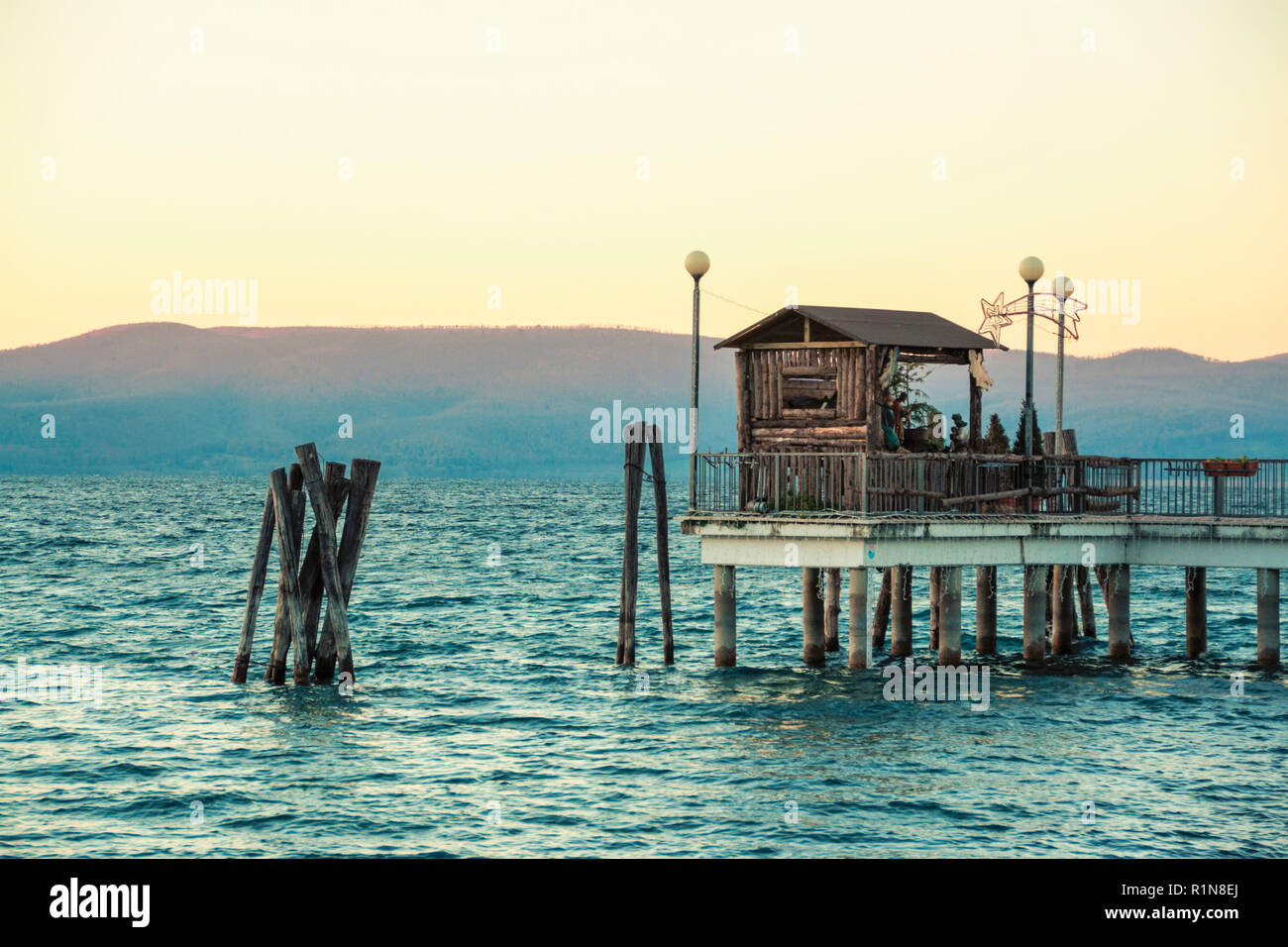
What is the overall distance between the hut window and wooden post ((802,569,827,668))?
3.54m

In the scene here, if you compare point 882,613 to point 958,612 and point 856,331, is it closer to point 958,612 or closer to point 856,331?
point 958,612

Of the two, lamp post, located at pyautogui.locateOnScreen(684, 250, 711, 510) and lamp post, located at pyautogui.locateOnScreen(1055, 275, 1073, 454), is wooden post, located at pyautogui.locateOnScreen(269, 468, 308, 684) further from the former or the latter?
lamp post, located at pyautogui.locateOnScreen(1055, 275, 1073, 454)

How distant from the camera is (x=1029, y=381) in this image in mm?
32125

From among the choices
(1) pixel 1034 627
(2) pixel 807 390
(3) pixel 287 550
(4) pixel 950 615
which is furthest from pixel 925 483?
(3) pixel 287 550

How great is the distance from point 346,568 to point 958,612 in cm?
1223

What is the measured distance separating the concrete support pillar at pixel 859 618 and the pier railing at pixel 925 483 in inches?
50.8

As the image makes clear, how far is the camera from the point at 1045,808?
2034 cm

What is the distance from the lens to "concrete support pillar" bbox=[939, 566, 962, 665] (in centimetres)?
2969

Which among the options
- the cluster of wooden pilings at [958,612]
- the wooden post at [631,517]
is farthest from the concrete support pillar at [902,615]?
the wooden post at [631,517]

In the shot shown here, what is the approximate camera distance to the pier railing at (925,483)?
2852 centimetres

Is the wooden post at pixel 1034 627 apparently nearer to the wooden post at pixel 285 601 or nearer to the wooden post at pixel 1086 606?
the wooden post at pixel 1086 606

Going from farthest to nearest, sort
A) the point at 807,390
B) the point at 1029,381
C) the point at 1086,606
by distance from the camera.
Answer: the point at 1086,606
the point at 1029,381
the point at 807,390
